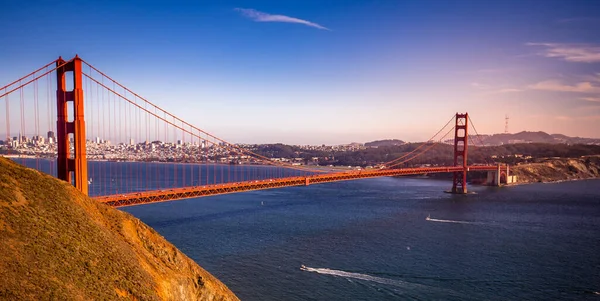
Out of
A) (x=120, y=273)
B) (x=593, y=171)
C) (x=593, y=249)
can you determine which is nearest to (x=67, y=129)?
(x=120, y=273)

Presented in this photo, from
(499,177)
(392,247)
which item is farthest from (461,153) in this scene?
Answer: (392,247)

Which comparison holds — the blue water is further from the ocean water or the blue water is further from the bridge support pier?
the bridge support pier

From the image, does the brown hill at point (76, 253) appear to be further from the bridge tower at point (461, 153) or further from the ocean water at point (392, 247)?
the bridge tower at point (461, 153)

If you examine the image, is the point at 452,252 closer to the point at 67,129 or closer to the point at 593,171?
the point at 67,129

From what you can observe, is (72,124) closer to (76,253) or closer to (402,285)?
(76,253)

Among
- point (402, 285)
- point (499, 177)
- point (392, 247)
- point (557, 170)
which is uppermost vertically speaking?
point (557, 170)

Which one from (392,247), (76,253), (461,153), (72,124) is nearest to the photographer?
(76,253)
